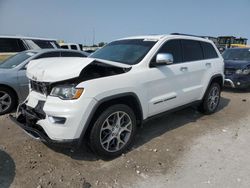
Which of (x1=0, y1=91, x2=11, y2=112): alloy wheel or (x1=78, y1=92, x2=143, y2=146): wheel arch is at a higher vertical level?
(x1=78, y1=92, x2=143, y2=146): wheel arch

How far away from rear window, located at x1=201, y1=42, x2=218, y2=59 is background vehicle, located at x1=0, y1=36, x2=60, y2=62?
7288 mm

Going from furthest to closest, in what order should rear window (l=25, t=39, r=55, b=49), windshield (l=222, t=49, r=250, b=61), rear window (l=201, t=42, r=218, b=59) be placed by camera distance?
rear window (l=25, t=39, r=55, b=49) < windshield (l=222, t=49, r=250, b=61) < rear window (l=201, t=42, r=218, b=59)

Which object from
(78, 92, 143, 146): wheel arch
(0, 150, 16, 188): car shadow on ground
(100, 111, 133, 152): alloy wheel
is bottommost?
(0, 150, 16, 188): car shadow on ground

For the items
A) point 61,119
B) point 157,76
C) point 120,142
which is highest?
point 157,76

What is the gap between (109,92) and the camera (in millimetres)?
3359

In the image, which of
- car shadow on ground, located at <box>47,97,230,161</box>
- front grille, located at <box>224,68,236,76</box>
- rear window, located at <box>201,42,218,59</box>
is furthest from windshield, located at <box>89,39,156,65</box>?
front grille, located at <box>224,68,236,76</box>

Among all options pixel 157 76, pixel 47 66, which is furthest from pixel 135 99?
pixel 47 66

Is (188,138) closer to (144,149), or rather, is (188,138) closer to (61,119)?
(144,149)

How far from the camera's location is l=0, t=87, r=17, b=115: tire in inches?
213

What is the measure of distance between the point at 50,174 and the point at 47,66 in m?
1.48

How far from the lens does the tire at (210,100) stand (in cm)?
562

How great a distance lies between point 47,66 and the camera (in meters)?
3.53

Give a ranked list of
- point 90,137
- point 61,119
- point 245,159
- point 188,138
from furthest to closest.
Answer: point 188,138
point 245,159
point 90,137
point 61,119

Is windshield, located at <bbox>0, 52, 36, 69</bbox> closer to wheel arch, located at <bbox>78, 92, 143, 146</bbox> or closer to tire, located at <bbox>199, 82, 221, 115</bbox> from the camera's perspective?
wheel arch, located at <bbox>78, 92, 143, 146</bbox>
